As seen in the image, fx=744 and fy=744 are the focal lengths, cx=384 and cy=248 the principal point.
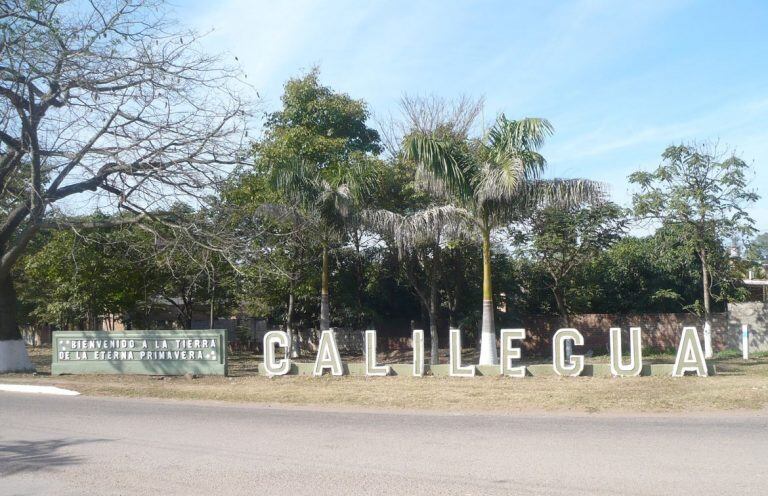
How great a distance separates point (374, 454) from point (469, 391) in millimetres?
6696

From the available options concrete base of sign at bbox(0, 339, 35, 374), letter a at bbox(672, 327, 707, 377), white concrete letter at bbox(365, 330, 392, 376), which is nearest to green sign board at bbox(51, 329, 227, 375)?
concrete base of sign at bbox(0, 339, 35, 374)

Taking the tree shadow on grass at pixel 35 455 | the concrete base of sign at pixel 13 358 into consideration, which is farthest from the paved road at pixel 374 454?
the concrete base of sign at pixel 13 358

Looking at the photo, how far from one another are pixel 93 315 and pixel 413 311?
44.6 ft

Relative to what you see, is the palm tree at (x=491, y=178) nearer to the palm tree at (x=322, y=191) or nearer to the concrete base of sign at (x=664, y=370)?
the palm tree at (x=322, y=191)

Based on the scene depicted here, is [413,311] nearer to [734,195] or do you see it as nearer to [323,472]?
[734,195]

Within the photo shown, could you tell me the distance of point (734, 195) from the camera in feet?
79.9

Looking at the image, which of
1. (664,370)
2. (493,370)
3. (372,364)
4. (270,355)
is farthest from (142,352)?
(664,370)

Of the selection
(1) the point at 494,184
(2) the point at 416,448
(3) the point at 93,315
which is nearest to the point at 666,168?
(1) the point at 494,184

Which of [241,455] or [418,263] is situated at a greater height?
[418,263]

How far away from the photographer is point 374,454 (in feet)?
31.3

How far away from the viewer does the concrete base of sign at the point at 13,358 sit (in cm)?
2112

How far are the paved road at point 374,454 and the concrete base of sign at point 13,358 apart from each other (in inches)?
330

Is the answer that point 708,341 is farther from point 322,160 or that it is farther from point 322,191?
point 322,160

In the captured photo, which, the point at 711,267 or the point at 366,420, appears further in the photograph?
the point at 711,267
